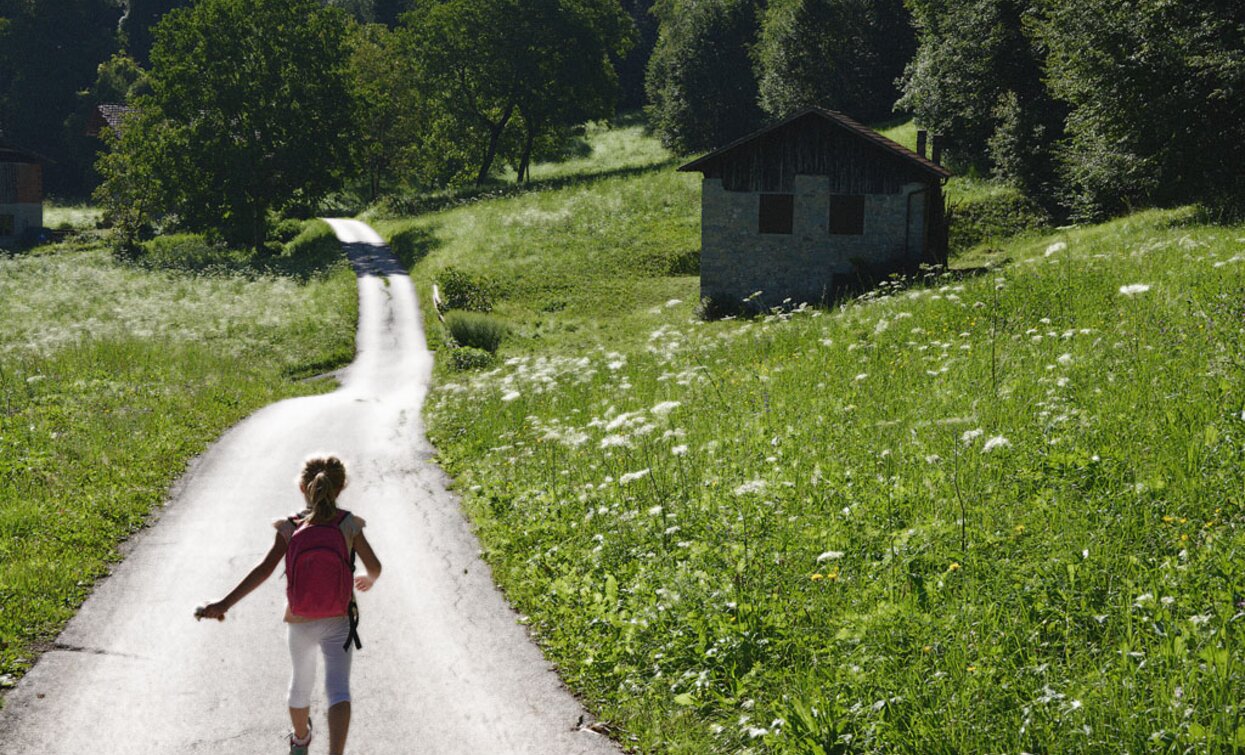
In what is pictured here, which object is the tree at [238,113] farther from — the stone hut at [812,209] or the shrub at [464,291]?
the stone hut at [812,209]

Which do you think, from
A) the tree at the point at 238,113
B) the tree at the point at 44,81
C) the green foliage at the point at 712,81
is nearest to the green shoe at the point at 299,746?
the tree at the point at 238,113

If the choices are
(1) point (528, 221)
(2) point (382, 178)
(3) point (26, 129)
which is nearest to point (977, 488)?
(1) point (528, 221)

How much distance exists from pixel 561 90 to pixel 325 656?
205 ft

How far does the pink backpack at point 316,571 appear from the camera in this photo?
6.02m

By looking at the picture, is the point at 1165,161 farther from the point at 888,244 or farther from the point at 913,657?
the point at 913,657

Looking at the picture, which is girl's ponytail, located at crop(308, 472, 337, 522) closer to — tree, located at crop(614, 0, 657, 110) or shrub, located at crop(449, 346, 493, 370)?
shrub, located at crop(449, 346, 493, 370)

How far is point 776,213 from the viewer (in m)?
31.3

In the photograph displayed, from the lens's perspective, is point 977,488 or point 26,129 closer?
point 977,488

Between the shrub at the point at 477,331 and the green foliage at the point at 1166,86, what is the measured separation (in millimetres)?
18526

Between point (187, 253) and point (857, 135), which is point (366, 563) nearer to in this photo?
point (857, 135)

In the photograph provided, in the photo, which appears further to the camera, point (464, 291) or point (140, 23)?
point (140, 23)

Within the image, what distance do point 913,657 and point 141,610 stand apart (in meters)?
7.67

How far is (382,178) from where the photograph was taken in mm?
84312

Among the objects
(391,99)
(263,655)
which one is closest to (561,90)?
(391,99)
